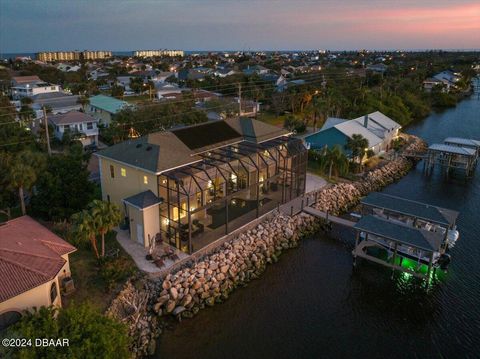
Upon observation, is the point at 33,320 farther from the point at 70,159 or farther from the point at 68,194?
the point at 70,159

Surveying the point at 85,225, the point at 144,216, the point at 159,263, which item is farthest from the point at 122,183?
the point at 159,263

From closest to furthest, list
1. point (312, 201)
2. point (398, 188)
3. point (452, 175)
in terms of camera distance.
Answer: point (312, 201) < point (398, 188) < point (452, 175)

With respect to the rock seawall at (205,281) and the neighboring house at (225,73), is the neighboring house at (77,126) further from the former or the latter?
the neighboring house at (225,73)

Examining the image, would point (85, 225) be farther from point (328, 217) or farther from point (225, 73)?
point (225, 73)

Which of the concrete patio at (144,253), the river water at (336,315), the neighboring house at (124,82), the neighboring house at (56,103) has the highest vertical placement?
the neighboring house at (124,82)

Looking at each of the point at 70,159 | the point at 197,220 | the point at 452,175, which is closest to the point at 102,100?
the point at 70,159

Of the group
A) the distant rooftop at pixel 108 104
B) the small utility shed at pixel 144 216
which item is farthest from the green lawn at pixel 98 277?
the distant rooftop at pixel 108 104
